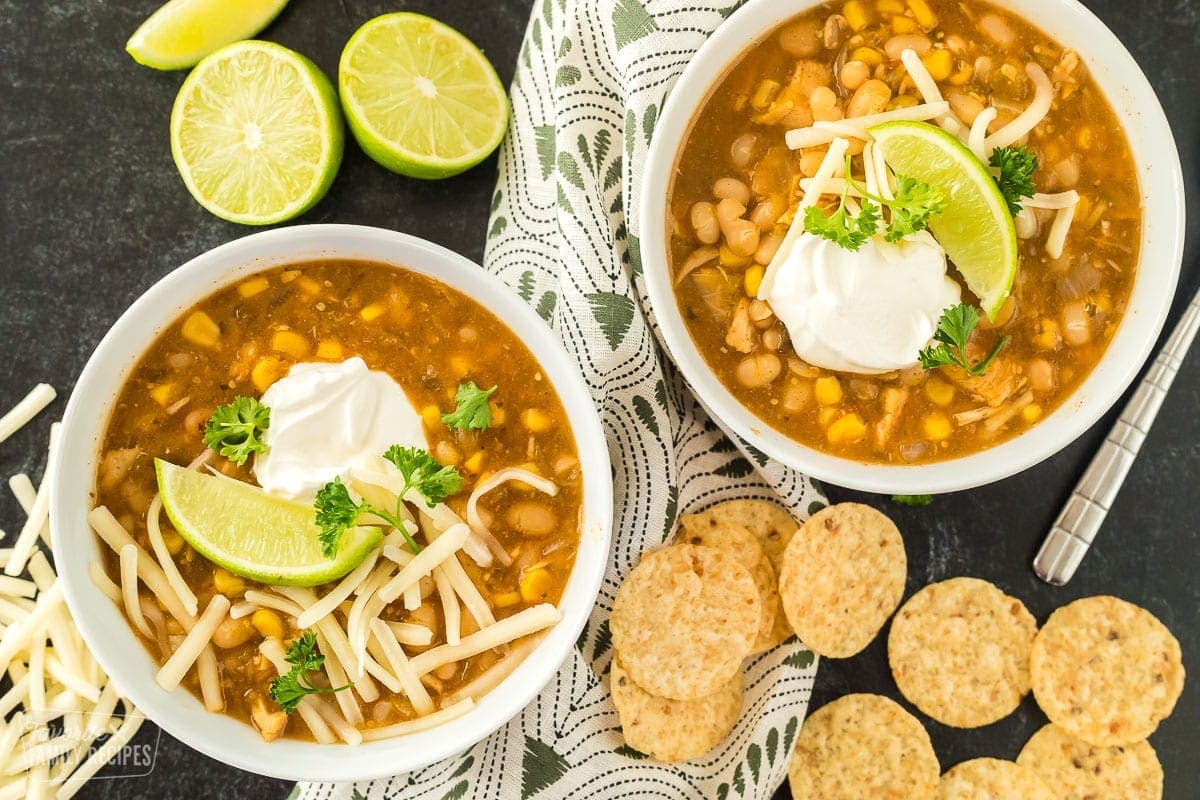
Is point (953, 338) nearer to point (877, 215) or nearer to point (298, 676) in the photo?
point (877, 215)

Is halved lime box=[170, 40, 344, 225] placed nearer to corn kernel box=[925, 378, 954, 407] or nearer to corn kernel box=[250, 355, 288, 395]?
corn kernel box=[250, 355, 288, 395]

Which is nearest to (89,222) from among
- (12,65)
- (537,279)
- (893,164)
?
(12,65)

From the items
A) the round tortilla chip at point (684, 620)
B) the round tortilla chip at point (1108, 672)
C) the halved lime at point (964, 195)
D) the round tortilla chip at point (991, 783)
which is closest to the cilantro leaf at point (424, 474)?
the round tortilla chip at point (684, 620)

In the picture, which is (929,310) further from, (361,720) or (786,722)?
(361,720)

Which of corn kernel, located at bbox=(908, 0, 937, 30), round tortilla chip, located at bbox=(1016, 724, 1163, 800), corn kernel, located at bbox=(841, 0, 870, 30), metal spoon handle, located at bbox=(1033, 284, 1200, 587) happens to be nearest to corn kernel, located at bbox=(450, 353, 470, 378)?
corn kernel, located at bbox=(841, 0, 870, 30)

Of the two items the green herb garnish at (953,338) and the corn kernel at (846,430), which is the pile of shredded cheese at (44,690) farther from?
the green herb garnish at (953,338)
